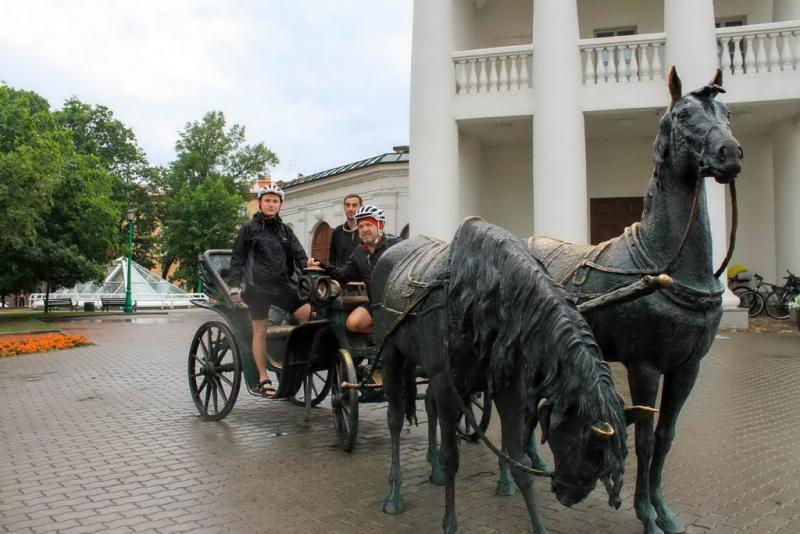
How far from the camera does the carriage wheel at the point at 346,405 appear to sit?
530 centimetres

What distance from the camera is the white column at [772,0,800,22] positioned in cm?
1557

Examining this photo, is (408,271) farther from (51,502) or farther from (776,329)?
(776,329)

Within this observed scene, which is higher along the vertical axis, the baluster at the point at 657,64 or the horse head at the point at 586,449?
the baluster at the point at 657,64

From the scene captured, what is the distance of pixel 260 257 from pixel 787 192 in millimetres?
14231

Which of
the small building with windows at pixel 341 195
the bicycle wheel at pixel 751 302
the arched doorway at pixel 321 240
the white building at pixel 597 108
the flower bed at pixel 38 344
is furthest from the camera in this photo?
the arched doorway at pixel 321 240

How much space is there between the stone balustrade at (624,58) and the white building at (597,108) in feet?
0.10

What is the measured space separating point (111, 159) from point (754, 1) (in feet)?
138

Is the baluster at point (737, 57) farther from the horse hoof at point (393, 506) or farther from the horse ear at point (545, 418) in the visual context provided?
the horse ear at point (545, 418)

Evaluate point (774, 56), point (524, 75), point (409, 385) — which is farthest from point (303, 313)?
point (774, 56)

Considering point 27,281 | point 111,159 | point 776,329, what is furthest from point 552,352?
point 111,159

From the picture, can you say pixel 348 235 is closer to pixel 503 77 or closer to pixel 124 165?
pixel 503 77

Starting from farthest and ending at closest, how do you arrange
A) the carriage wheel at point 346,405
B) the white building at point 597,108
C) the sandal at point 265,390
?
the white building at point 597,108
the sandal at point 265,390
the carriage wheel at point 346,405

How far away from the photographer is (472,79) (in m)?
15.4

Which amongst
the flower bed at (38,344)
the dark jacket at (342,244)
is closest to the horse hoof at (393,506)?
the dark jacket at (342,244)
